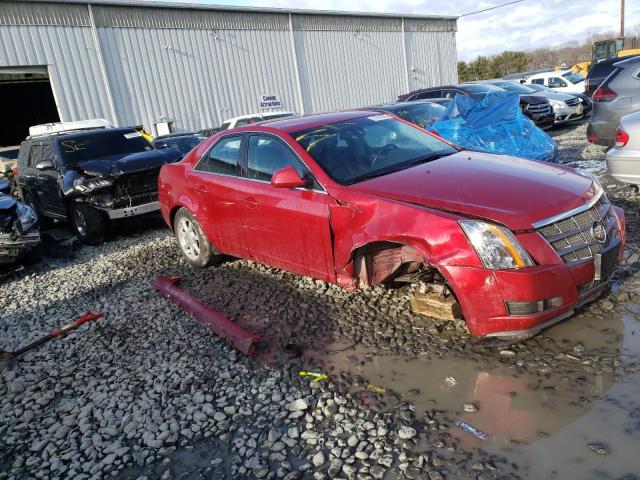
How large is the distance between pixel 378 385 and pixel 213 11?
20802 mm

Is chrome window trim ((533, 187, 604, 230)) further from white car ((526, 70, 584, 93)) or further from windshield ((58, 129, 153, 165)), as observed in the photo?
white car ((526, 70, 584, 93))

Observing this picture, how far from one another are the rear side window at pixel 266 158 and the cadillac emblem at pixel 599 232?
7.17 feet

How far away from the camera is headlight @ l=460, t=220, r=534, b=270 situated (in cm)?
297

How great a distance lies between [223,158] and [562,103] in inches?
508

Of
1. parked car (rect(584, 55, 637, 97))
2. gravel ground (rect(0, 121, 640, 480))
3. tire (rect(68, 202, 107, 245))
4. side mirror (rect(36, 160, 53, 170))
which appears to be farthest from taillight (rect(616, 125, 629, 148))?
parked car (rect(584, 55, 637, 97))

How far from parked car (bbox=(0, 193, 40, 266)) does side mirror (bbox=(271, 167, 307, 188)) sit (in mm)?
4565

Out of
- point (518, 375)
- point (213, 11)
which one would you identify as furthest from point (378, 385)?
point (213, 11)

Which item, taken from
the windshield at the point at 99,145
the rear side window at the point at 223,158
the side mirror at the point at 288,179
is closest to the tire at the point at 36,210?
the windshield at the point at 99,145

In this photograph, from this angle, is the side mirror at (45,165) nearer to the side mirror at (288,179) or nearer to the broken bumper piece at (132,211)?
the broken bumper piece at (132,211)

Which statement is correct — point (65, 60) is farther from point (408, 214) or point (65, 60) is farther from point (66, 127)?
point (408, 214)

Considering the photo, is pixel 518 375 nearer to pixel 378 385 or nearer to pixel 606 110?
pixel 378 385

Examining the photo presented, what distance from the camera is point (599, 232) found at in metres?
3.29

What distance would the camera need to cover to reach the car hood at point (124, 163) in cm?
775

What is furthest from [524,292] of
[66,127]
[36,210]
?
[66,127]
